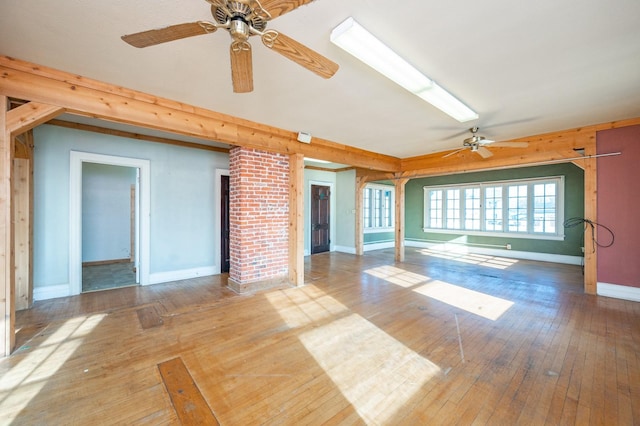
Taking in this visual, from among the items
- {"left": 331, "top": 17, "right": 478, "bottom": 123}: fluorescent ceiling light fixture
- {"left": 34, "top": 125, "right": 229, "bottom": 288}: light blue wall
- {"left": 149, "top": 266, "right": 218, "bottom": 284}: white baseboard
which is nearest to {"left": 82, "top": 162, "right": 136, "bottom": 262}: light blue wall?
{"left": 34, "top": 125, "right": 229, "bottom": 288}: light blue wall

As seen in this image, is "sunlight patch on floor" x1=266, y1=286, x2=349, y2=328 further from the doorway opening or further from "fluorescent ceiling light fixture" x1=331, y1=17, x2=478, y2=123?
Result: the doorway opening

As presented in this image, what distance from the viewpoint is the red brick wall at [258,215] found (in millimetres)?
4059

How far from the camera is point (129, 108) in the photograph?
2.78 meters

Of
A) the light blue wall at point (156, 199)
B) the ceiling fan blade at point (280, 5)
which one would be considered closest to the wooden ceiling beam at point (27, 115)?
the light blue wall at point (156, 199)

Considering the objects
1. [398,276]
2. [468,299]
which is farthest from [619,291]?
[398,276]

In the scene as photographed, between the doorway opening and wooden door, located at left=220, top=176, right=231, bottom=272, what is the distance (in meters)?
2.13

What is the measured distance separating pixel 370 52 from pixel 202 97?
1999 millimetres

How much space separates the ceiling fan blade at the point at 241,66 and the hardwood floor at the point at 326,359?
7.42ft

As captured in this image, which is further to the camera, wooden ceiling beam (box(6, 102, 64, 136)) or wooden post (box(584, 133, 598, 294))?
wooden post (box(584, 133, 598, 294))

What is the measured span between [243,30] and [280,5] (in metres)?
0.27

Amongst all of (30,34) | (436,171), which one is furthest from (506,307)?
→ (30,34)

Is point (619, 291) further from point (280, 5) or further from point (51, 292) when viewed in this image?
point (51, 292)

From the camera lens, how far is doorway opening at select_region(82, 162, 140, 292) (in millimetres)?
6004

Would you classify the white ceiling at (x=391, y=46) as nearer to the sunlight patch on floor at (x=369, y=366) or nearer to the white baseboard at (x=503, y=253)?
the sunlight patch on floor at (x=369, y=366)
